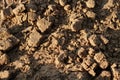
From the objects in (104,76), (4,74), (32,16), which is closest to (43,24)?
(32,16)

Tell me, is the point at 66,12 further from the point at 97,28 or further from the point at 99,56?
the point at 99,56

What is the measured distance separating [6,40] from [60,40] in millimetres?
379

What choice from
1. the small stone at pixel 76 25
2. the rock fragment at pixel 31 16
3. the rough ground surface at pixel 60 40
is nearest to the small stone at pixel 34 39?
the rough ground surface at pixel 60 40

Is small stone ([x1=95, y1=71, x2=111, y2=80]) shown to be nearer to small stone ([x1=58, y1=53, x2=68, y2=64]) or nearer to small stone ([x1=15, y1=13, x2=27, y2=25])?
small stone ([x1=58, y1=53, x2=68, y2=64])

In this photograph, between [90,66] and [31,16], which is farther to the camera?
[31,16]

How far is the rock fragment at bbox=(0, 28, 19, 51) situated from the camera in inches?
106

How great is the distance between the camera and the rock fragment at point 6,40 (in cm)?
269

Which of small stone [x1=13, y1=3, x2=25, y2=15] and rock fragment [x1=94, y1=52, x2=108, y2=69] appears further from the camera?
small stone [x1=13, y1=3, x2=25, y2=15]

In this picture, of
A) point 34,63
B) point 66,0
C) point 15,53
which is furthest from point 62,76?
point 66,0

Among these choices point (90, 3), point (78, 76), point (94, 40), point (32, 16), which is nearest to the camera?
point (78, 76)

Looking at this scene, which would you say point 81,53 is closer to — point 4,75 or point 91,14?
point 91,14

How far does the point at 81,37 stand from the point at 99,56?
23cm

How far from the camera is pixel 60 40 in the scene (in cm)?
271

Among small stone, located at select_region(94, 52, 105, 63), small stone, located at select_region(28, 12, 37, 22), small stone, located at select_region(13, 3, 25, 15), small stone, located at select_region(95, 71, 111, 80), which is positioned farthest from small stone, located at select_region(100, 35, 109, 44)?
small stone, located at select_region(13, 3, 25, 15)
